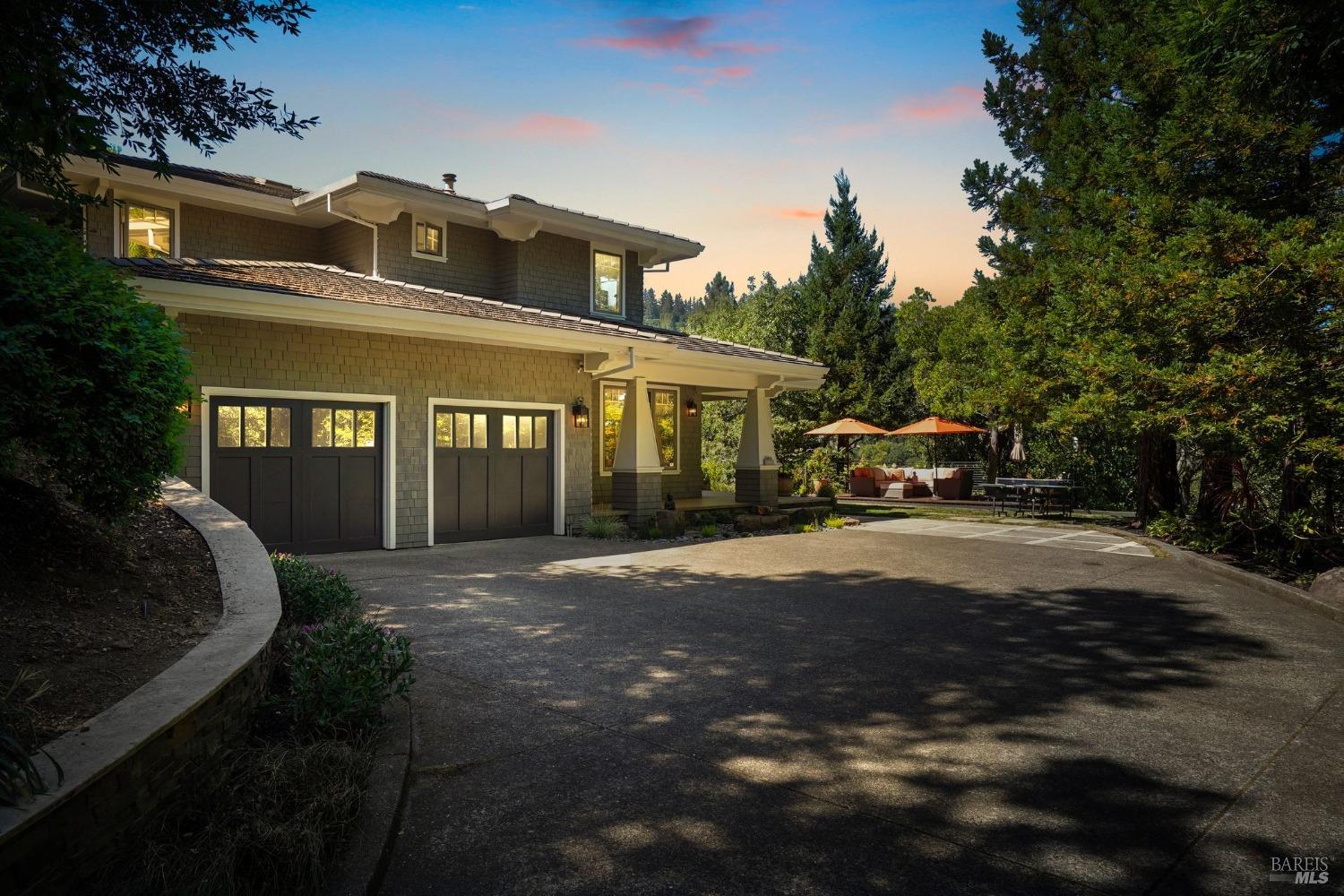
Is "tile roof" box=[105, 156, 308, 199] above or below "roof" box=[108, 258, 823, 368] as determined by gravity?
above

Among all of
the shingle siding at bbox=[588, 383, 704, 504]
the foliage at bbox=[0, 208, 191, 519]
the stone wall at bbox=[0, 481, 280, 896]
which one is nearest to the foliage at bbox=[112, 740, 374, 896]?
the stone wall at bbox=[0, 481, 280, 896]

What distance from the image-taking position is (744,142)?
1416cm

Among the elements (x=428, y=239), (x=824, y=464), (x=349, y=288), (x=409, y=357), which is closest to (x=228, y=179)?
(x=428, y=239)

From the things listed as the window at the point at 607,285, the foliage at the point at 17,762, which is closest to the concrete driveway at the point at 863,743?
the foliage at the point at 17,762

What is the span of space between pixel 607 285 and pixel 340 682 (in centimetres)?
1371

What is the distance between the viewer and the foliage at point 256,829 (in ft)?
8.38

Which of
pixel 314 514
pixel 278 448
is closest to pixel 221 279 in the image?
pixel 278 448

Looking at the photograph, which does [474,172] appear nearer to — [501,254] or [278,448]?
[501,254]

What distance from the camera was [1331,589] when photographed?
7926 millimetres

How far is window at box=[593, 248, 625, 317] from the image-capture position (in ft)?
53.8

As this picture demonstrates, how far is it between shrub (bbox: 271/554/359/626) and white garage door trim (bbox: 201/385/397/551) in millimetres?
3736

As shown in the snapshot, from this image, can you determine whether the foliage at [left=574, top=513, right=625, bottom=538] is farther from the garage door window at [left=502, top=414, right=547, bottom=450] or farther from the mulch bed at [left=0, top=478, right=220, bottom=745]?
the mulch bed at [left=0, top=478, right=220, bottom=745]

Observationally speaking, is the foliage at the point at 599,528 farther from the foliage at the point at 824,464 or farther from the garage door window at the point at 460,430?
the foliage at the point at 824,464

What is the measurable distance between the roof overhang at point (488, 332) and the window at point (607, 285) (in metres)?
2.40
